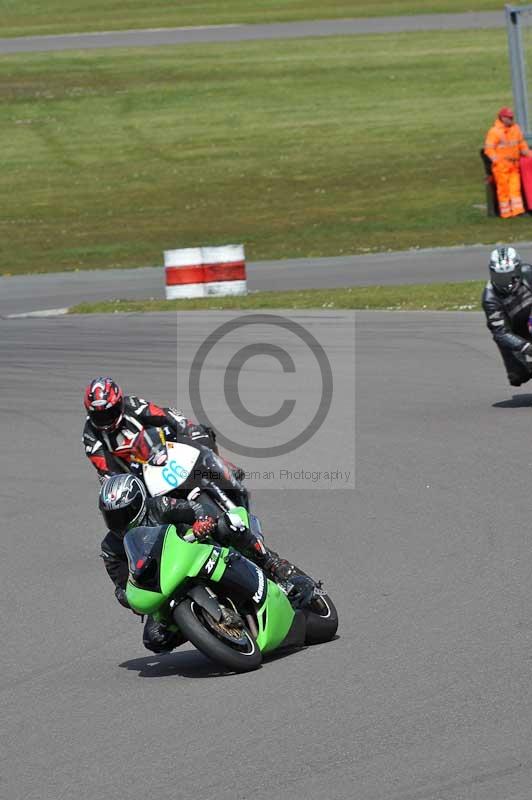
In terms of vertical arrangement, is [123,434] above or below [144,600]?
above

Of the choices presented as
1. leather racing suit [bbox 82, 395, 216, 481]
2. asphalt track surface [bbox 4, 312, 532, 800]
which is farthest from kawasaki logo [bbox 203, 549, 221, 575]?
leather racing suit [bbox 82, 395, 216, 481]

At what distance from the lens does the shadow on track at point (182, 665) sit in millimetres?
7373

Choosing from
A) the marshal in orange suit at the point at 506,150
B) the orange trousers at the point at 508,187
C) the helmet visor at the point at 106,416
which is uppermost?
the marshal in orange suit at the point at 506,150

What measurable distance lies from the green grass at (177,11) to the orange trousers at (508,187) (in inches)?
1164

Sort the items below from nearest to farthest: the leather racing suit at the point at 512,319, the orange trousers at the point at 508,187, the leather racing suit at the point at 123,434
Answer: the leather racing suit at the point at 123,434 → the leather racing suit at the point at 512,319 → the orange trousers at the point at 508,187

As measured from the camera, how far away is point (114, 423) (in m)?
8.68

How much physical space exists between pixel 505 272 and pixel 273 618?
742 cm

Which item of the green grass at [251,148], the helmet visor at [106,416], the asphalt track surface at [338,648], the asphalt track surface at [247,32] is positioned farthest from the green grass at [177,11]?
the helmet visor at [106,416]

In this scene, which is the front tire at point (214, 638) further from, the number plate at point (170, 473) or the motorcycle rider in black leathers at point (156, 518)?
the number plate at point (170, 473)

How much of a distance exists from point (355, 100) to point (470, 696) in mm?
37951

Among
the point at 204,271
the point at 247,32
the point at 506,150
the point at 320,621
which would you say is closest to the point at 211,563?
the point at 320,621

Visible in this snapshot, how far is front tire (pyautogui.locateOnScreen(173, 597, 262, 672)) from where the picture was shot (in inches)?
271

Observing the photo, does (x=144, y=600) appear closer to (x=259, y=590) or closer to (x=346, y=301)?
(x=259, y=590)

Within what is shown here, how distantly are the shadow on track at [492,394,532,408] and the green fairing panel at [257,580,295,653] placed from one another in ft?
23.0
